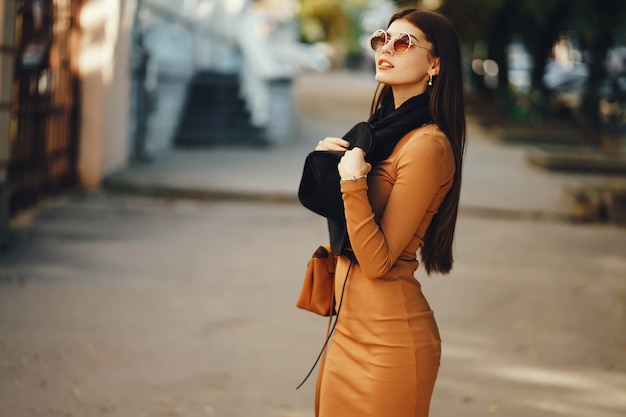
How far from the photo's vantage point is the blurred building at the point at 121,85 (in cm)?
1005

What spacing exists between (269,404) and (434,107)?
2.72 metres

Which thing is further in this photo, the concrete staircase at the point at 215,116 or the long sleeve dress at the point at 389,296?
the concrete staircase at the point at 215,116

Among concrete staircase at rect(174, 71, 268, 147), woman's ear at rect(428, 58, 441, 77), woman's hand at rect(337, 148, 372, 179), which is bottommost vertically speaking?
concrete staircase at rect(174, 71, 268, 147)

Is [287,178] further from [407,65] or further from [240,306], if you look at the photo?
[407,65]

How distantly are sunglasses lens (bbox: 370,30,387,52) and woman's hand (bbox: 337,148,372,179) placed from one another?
0.41 m

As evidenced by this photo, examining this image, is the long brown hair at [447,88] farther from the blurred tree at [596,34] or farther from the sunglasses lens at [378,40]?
the blurred tree at [596,34]

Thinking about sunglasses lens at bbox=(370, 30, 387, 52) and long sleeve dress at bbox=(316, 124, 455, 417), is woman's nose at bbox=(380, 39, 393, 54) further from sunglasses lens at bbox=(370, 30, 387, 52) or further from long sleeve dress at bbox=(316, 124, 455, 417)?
long sleeve dress at bbox=(316, 124, 455, 417)

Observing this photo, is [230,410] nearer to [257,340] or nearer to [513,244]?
[257,340]

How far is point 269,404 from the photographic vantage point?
17.5ft

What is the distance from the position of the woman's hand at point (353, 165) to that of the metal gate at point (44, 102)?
7.40 meters

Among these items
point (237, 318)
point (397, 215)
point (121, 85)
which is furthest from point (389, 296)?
point (121, 85)

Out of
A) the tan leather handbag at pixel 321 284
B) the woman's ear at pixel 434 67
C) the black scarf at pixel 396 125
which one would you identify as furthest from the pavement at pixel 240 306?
the woman's ear at pixel 434 67

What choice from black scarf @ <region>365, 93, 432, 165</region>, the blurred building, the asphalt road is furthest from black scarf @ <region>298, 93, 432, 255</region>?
the blurred building

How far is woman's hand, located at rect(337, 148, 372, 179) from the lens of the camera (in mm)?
2914
